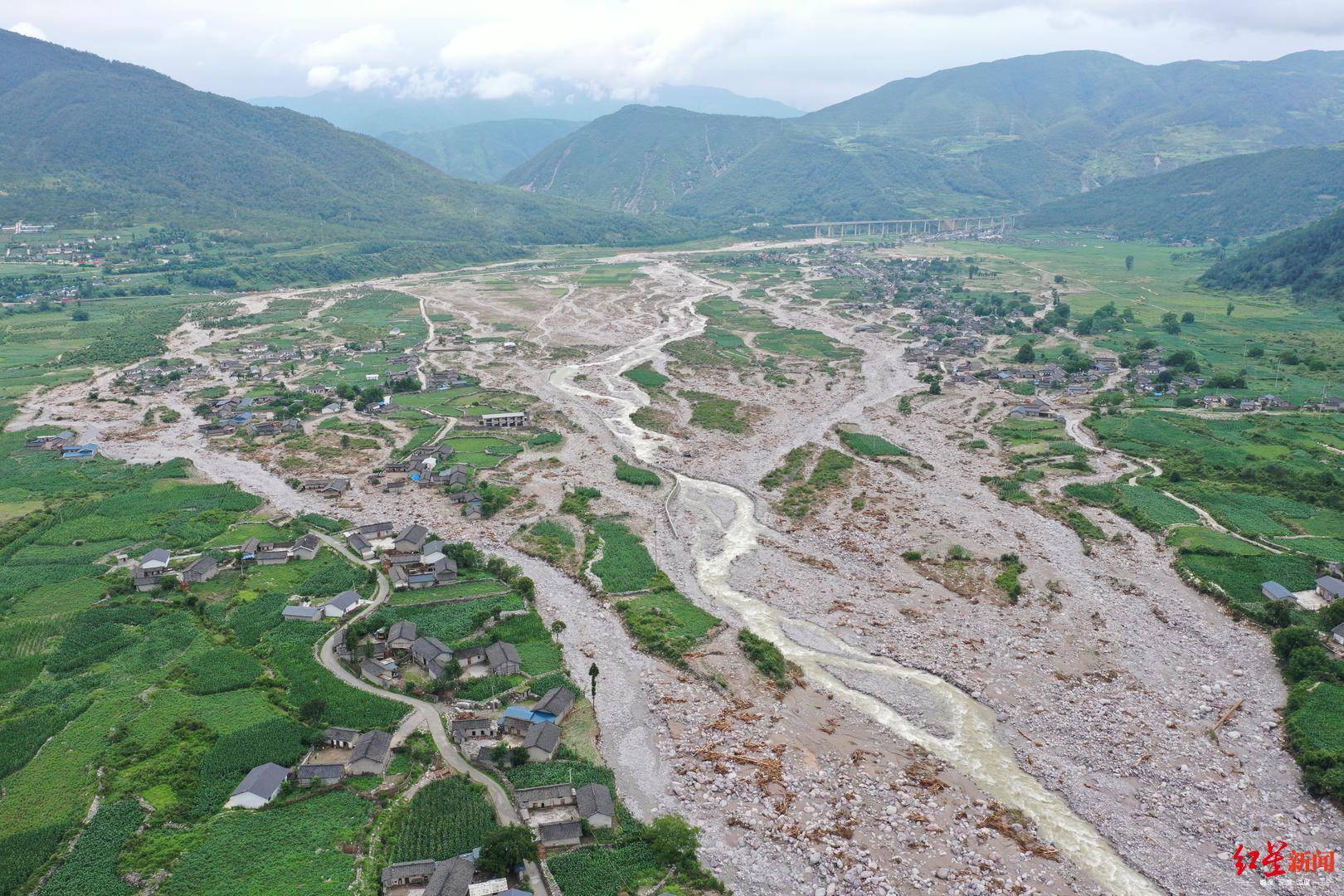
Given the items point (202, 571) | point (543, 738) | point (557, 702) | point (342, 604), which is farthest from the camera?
point (202, 571)

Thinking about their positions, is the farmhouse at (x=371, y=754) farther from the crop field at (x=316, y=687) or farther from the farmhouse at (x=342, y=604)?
the farmhouse at (x=342, y=604)

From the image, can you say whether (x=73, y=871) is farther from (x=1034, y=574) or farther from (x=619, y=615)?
(x=1034, y=574)

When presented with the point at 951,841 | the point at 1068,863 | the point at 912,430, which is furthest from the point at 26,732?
the point at 912,430

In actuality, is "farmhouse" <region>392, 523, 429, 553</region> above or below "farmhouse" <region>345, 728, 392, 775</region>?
above

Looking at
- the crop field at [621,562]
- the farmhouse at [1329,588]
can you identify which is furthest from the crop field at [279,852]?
the farmhouse at [1329,588]

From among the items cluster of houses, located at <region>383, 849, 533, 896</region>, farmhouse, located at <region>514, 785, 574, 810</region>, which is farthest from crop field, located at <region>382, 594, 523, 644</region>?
cluster of houses, located at <region>383, 849, 533, 896</region>

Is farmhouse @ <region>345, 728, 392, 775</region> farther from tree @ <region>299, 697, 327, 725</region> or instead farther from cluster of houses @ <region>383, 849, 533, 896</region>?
cluster of houses @ <region>383, 849, 533, 896</region>

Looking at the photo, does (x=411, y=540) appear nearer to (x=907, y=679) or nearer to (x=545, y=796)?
(x=545, y=796)
